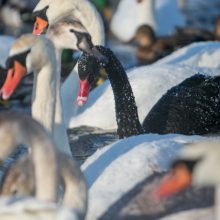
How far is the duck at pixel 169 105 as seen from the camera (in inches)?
388

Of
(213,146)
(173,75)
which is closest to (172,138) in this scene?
(213,146)

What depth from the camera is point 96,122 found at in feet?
36.5

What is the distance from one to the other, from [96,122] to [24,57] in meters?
3.39

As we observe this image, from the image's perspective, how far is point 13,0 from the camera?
20.5 metres

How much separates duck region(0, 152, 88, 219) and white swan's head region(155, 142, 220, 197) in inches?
31.4

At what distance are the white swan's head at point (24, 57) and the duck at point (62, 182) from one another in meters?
0.90

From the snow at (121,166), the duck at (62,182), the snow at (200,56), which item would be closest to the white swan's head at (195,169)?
the duck at (62,182)

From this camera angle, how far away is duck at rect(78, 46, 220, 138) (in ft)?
32.3

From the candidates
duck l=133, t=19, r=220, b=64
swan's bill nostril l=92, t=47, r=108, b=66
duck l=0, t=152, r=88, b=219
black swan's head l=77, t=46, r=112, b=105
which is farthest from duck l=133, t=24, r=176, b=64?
duck l=0, t=152, r=88, b=219

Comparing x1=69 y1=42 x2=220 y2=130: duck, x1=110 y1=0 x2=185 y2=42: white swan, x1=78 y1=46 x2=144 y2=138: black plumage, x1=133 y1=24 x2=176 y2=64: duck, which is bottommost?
x1=110 y1=0 x2=185 y2=42: white swan

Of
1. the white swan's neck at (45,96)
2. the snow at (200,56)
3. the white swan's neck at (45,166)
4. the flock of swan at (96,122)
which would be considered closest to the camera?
the flock of swan at (96,122)

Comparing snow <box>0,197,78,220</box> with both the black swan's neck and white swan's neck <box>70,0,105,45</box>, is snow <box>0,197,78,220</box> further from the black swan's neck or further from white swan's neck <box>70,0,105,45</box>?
white swan's neck <box>70,0,105,45</box>

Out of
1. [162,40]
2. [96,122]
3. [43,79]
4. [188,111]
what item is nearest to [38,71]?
[43,79]

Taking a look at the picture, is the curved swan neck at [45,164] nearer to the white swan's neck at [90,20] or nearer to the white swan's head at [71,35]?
the white swan's head at [71,35]
